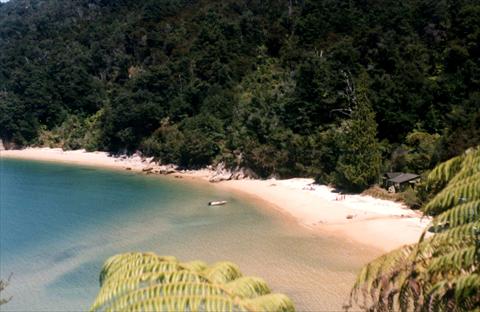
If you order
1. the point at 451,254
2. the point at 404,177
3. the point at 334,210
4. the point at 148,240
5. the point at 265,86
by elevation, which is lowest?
the point at 148,240

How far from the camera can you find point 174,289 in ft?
10.1

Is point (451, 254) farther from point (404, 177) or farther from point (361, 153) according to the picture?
point (361, 153)

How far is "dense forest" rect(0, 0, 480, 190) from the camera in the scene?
26125mm

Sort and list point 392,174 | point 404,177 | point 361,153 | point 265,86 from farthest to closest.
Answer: point 265,86 < point 361,153 < point 392,174 < point 404,177

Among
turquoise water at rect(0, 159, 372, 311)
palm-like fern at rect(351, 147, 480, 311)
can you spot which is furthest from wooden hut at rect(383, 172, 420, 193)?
palm-like fern at rect(351, 147, 480, 311)

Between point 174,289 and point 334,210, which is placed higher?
point 174,289

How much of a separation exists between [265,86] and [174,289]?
36217 millimetres

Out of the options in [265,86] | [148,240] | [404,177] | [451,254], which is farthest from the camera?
[265,86]

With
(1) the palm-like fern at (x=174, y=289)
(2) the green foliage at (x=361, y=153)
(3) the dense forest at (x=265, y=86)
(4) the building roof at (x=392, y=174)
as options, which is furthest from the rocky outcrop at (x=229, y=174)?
(1) the palm-like fern at (x=174, y=289)

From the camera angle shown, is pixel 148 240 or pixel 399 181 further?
pixel 399 181

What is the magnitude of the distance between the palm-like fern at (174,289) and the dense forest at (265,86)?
18.6 meters

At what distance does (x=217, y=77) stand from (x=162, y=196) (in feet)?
56.5

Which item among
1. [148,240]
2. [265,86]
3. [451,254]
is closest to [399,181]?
[148,240]

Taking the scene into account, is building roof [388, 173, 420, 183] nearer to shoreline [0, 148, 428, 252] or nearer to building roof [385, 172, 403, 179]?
building roof [385, 172, 403, 179]
